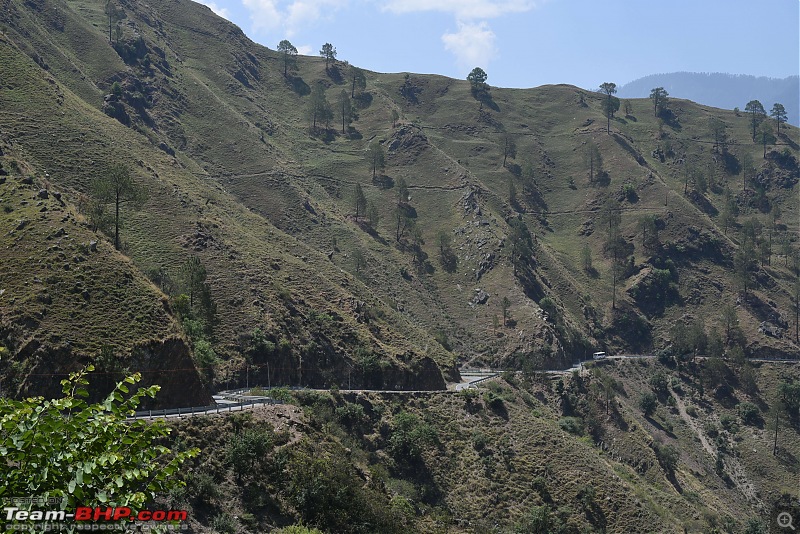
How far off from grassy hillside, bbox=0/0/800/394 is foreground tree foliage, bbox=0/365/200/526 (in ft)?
167

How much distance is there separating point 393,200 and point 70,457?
12666cm

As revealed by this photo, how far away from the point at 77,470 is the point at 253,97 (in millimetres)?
159844

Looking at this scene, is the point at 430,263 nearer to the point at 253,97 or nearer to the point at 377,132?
the point at 377,132

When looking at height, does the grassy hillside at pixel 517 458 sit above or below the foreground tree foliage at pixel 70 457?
below

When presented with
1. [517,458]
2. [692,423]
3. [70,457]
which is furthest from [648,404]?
[70,457]

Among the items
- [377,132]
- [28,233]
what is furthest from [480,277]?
[28,233]

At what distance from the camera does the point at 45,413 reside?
36.5 ft

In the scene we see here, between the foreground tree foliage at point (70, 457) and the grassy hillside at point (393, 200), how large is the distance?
5103 centimetres

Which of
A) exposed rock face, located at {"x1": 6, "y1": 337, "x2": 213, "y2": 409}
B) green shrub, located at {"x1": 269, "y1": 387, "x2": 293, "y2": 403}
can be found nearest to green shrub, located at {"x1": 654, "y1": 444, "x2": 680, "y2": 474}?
green shrub, located at {"x1": 269, "y1": 387, "x2": 293, "y2": 403}

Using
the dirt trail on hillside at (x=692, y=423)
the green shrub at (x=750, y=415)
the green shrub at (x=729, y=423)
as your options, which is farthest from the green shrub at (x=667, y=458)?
the green shrub at (x=750, y=415)

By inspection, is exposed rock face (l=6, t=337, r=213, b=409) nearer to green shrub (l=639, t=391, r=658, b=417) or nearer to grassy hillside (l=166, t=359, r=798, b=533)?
grassy hillside (l=166, t=359, r=798, b=533)

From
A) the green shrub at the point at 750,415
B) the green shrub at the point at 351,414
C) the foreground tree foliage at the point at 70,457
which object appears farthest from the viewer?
the green shrub at the point at 750,415

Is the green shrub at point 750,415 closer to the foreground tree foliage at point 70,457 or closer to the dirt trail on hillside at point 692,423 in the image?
the dirt trail on hillside at point 692,423

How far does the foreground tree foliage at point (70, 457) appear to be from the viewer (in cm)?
1022
